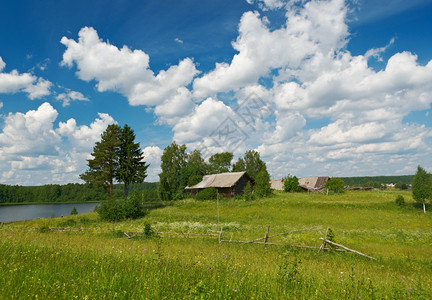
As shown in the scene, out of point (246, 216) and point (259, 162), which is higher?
point (259, 162)

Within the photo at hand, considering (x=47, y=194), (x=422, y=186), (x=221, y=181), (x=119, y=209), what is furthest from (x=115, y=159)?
(x=47, y=194)

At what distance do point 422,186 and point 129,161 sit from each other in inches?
1746

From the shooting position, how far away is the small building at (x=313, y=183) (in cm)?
8001

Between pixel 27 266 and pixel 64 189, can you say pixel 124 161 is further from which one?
pixel 64 189

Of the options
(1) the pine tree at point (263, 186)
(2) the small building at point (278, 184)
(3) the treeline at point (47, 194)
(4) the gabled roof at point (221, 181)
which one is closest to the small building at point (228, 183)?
(4) the gabled roof at point (221, 181)

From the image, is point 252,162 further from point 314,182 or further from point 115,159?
point 115,159

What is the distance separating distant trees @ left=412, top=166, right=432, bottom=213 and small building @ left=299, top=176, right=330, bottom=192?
43521mm

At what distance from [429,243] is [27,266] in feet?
78.0

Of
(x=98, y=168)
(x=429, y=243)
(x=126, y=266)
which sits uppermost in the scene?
(x=98, y=168)

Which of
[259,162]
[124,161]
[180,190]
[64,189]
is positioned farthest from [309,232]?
[64,189]

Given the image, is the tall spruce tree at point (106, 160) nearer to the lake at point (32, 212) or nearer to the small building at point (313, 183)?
the lake at point (32, 212)

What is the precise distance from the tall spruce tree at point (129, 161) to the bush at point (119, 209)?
10071 millimetres

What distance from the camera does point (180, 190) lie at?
6328cm

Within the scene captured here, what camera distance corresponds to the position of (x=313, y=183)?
83.8 m
